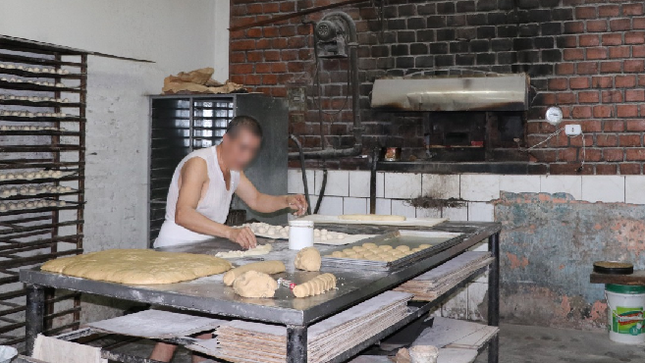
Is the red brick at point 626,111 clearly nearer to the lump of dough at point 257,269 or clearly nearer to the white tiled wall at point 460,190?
the white tiled wall at point 460,190

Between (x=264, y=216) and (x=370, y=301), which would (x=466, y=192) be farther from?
(x=370, y=301)

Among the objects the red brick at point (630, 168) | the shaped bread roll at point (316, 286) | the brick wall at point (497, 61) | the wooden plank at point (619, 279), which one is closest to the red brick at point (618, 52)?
the brick wall at point (497, 61)

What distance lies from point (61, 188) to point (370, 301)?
97.8 inches

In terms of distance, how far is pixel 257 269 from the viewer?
2.42 metres

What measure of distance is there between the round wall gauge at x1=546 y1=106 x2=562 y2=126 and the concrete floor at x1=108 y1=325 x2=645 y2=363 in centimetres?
161

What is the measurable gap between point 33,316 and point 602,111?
4.20 m

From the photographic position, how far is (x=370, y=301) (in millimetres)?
2664

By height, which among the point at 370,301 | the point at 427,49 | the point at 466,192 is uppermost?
the point at 427,49

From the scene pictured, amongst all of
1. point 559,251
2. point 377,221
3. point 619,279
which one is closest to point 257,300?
point 377,221

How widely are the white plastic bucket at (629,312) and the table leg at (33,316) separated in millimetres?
3862

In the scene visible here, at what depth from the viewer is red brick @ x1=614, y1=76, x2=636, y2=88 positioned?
4.93m

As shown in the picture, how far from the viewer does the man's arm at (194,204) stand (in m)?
3.24

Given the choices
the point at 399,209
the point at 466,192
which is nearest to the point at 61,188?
the point at 399,209

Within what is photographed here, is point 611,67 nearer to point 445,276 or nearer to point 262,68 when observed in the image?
point 445,276
